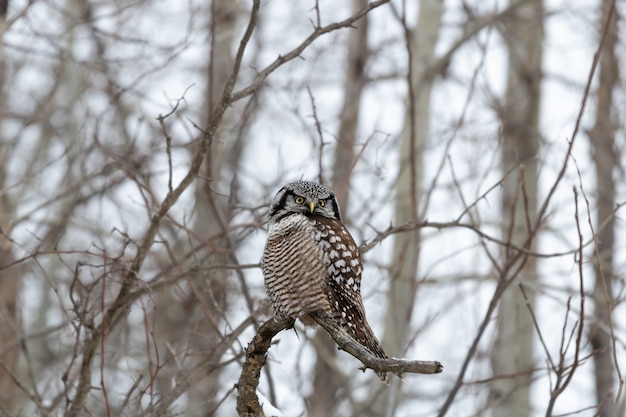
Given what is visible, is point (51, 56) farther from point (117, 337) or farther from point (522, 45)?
point (522, 45)

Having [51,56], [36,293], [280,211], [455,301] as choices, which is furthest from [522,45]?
[36,293]

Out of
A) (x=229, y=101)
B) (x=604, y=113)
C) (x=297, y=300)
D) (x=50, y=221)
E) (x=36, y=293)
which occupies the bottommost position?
(x=297, y=300)

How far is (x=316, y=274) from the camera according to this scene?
4.62 m

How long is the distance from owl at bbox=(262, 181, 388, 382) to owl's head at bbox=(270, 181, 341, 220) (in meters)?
0.18

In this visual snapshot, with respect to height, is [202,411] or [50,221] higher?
[50,221]

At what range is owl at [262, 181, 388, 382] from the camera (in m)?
4.57

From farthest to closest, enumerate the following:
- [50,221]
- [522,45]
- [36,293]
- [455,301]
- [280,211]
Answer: [36,293]
[522,45]
[455,301]
[50,221]
[280,211]

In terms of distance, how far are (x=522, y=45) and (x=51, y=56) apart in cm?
640

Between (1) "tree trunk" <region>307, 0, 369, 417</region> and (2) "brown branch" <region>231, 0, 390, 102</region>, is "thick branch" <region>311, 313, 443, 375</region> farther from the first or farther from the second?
(1) "tree trunk" <region>307, 0, 369, 417</region>

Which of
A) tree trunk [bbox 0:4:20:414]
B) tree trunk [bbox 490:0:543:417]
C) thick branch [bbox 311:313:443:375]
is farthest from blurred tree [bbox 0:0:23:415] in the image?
tree trunk [bbox 490:0:543:417]

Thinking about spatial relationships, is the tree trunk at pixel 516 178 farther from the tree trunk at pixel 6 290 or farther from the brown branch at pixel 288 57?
the tree trunk at pixel 6 290

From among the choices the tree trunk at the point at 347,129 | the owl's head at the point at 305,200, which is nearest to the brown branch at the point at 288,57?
the owl's head at the point at 305,200

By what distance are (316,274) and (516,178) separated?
18.4ft

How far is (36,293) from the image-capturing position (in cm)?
1466
